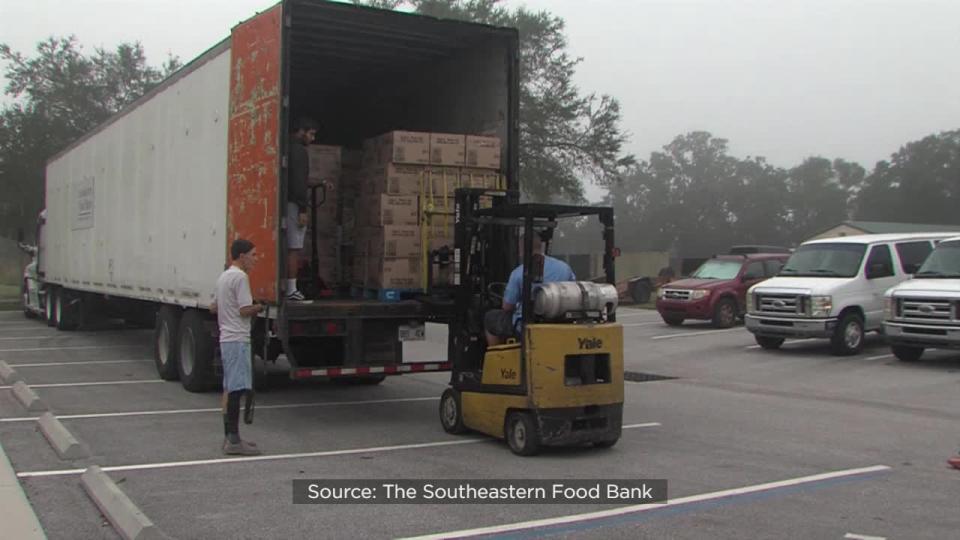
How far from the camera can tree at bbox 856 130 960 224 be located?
79.4 metres

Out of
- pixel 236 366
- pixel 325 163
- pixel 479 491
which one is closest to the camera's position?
pixel 479 491

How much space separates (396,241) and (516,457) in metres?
2.85

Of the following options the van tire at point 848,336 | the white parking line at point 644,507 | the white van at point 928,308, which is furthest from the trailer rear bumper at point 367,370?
the van tire at point 848,336

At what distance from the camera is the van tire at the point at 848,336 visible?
1522 centimetres

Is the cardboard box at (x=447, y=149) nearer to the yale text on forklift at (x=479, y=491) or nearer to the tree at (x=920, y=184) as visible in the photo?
the yale text on forklift at (x=479, y=491)

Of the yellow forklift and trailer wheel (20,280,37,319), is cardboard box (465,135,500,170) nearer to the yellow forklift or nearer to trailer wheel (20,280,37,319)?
the yellow forklift

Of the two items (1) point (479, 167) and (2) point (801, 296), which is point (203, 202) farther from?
(2) point (801, 296)

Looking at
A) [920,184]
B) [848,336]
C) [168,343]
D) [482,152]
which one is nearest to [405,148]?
[482,152]

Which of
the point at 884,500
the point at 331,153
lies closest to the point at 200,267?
the point at 331,153

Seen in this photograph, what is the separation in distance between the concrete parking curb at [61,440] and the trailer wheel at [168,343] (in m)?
3.22

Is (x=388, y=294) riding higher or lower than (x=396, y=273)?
lower

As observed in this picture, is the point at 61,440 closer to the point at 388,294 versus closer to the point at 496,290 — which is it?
the point at 388,294

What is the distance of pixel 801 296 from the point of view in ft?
50.5

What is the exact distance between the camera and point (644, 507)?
6.10 m
